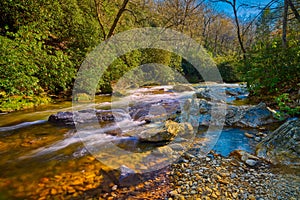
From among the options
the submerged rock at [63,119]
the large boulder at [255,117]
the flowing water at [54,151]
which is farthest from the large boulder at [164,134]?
the submerged rock at [63,119]

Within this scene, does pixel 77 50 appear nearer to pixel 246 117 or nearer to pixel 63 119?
pixel 63 119

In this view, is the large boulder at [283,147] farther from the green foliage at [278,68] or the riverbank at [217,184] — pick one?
the green foliage at [278,68]

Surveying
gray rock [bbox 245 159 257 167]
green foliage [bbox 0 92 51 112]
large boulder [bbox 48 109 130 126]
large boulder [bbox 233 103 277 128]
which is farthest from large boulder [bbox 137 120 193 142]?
green foliage [bbox 0 92 51 112]

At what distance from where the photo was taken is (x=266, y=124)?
421cm

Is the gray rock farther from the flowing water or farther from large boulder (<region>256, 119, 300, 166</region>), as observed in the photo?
the flowing water

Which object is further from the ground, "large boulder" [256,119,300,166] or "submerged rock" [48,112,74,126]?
"submerged rock" [48,112,74,126]

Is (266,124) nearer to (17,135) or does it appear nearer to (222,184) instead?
(222,184)

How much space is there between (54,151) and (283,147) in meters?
3.98

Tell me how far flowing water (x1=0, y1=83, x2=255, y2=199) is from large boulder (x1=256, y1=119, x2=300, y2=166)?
348mm

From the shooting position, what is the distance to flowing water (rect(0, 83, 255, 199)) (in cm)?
238

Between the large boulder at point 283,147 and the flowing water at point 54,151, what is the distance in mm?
348

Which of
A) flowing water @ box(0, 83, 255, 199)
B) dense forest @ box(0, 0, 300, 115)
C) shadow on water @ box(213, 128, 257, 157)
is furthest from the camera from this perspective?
dense forest @ box(0, 0, 300, 115)

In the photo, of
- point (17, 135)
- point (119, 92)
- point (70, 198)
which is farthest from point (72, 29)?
point (70, 198)

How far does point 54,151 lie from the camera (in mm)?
3430
